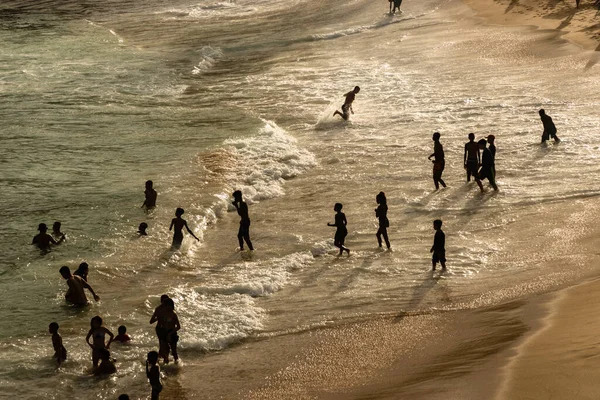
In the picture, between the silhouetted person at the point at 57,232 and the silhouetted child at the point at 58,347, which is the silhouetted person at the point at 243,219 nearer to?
the silhouetted person at the point at 57,232

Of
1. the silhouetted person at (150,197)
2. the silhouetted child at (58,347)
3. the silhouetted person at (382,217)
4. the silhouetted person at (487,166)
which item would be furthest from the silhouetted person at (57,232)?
the silhouetted person at (487,166)

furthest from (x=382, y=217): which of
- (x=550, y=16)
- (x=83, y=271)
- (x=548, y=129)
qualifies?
(x=550, y=16)

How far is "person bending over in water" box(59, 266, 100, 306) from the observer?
16047mm

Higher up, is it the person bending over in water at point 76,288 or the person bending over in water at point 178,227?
the person bending over in water at point 178,227

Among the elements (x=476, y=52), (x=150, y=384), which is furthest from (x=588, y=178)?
(x=476, y=52)

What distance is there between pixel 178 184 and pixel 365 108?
7.23 m

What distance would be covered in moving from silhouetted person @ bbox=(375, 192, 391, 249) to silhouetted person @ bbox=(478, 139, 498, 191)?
3.19 m

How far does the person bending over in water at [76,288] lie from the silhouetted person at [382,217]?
487 centimetres

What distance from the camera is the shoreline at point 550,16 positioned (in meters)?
32.7

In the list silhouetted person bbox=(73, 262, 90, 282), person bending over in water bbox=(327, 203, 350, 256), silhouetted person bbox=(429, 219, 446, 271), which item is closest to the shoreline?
person bending over in water bbox=(327, 203, 350, 256)

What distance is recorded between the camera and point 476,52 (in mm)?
32750

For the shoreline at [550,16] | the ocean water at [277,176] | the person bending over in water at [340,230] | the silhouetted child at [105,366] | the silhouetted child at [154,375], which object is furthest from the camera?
the shoreline at [550,16]

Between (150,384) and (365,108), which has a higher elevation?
(365,108)

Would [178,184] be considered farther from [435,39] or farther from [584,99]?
[435,39]
